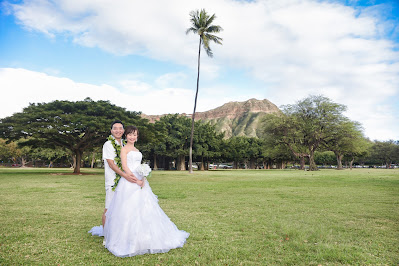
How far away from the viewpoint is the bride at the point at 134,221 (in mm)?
4965

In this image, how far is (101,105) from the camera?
32.6m

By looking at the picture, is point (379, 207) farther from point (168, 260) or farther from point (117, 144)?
point (117, 144)

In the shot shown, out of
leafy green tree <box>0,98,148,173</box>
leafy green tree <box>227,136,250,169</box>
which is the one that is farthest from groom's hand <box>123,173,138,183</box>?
leafy green tree <box>227,136,250,169</box>

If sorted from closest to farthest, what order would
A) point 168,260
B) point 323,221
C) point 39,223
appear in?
point 168,260
point 39,223
point 323,221

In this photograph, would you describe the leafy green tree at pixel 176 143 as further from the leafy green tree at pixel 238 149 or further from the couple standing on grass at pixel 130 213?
the couple standing on grass at pixel 130 213

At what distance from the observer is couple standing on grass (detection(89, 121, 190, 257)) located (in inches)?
196

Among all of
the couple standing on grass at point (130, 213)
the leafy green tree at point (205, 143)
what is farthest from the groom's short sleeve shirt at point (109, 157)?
the leafy green tree at point (205, 143)

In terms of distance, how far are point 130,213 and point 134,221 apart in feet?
0.54

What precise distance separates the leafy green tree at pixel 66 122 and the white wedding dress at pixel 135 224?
2477cm

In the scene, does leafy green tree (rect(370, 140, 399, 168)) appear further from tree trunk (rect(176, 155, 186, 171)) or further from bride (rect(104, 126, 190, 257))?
bride (rect(104, 126, 190, 257))

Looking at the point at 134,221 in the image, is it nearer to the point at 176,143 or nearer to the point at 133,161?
the point at 133,161

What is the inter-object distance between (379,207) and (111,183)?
9.29 m

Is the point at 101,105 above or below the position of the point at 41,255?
above

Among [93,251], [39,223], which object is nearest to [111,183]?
[93,251]
